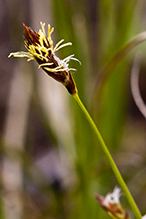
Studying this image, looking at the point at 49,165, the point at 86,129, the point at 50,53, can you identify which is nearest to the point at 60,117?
the point at 86,129

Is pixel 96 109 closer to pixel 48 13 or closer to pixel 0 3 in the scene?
pixel 48 13

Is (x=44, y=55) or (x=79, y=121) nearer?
(x=44, y=55)

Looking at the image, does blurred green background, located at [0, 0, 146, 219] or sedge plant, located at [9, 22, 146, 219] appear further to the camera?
blurred green background, located at [0, 0, 146, 219]

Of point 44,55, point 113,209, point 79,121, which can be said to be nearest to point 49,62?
A: point 44,55

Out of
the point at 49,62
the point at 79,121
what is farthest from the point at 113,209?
the point at 79,121

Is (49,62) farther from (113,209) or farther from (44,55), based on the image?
(113,209)

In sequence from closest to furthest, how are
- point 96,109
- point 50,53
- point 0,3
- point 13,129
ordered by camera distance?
point 50,53
point 96,109
point 13,129
point 0,3

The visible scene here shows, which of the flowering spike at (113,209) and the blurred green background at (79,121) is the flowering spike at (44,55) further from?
the blurred green background at (79,121)

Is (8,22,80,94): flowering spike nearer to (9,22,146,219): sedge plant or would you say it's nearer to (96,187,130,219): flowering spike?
(9,22,146,219): sedge plant

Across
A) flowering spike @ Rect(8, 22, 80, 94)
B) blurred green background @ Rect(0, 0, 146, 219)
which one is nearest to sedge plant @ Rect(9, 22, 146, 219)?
flowering spike @ Rect(8, 22, 80, 94)

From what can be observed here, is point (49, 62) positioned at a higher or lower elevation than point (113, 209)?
higher

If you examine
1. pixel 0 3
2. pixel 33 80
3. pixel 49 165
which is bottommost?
pixel 49 165
